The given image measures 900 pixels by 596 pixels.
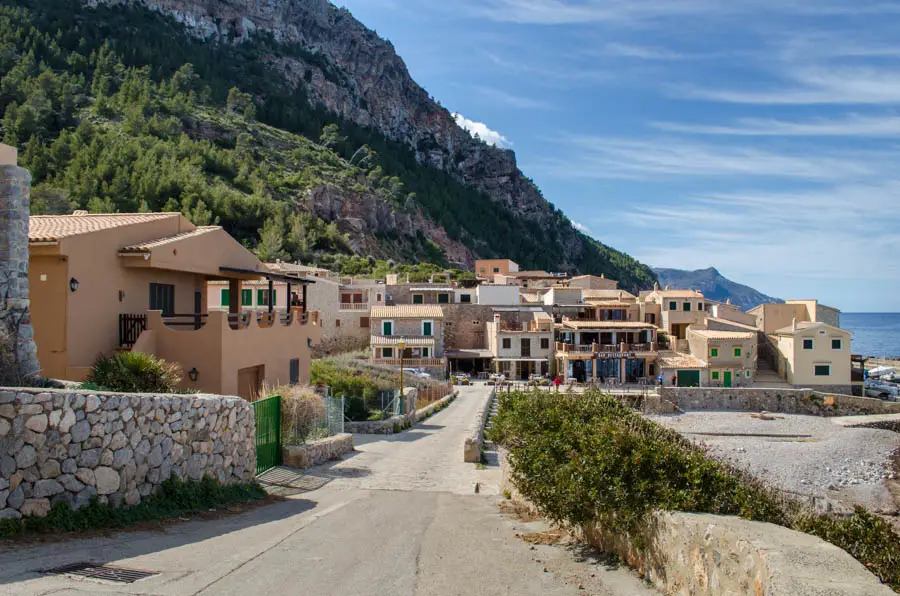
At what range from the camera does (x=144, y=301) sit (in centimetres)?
1673

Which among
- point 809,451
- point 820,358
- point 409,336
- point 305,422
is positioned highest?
point 409,336

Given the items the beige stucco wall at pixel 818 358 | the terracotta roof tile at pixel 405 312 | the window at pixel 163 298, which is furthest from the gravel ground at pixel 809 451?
the terracotta roof tile at pixel 405 312

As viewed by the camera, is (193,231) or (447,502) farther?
(193,231)

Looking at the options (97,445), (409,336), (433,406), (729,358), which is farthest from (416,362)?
(97,445)

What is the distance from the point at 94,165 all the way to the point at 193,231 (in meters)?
56.2

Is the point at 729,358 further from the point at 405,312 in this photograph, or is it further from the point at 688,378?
the point at 405,312

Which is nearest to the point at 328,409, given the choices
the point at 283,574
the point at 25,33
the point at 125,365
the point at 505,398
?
the point at 505,398

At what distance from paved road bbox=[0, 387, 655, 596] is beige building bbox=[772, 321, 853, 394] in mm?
52317

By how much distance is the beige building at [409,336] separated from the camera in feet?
164

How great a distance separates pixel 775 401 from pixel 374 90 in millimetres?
151281

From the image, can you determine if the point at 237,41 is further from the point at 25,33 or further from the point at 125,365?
the point at 125,365

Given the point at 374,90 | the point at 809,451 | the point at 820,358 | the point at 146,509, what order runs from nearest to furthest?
the point at 146,509, the point at 809,451, the point at 820,358, the point at 374,90

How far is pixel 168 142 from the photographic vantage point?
87000 mm

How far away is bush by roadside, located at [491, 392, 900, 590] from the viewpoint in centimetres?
641
